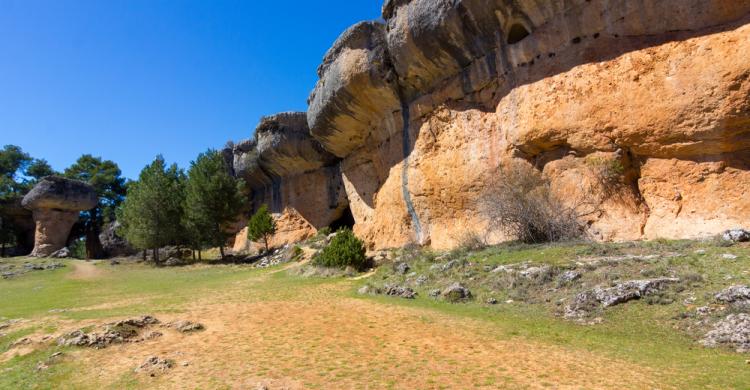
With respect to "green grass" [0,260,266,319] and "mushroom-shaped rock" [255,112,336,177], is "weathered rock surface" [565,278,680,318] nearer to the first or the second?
"green grass" [0,260,266,319]

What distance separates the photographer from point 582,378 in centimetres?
546

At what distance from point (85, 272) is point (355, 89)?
21.0m

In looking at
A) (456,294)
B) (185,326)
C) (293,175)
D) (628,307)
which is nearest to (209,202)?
(293,175)

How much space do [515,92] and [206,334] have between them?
44.2 feet

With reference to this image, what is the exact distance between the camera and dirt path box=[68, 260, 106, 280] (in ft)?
81.7

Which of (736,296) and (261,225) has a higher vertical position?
(261,225)

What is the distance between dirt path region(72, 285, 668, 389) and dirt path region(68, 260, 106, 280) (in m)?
19.7

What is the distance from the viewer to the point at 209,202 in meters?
30.6

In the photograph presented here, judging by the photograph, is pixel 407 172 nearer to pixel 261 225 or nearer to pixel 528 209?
pixel 528 209

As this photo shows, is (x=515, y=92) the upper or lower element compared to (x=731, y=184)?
upper

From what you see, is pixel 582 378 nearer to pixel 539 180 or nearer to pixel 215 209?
pixel 539 180

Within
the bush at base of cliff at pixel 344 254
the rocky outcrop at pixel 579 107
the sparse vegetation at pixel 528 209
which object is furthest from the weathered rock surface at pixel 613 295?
the bush at base of cliff at pixel 344 254

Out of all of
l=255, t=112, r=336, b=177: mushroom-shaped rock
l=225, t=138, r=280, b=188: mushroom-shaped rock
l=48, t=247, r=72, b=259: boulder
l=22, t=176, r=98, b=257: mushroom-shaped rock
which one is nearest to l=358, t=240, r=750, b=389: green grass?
l=255, t=112, r=336, b=177: mushroom-shaped rock

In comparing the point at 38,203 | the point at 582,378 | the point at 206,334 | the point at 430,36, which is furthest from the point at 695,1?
the point at 38,203
